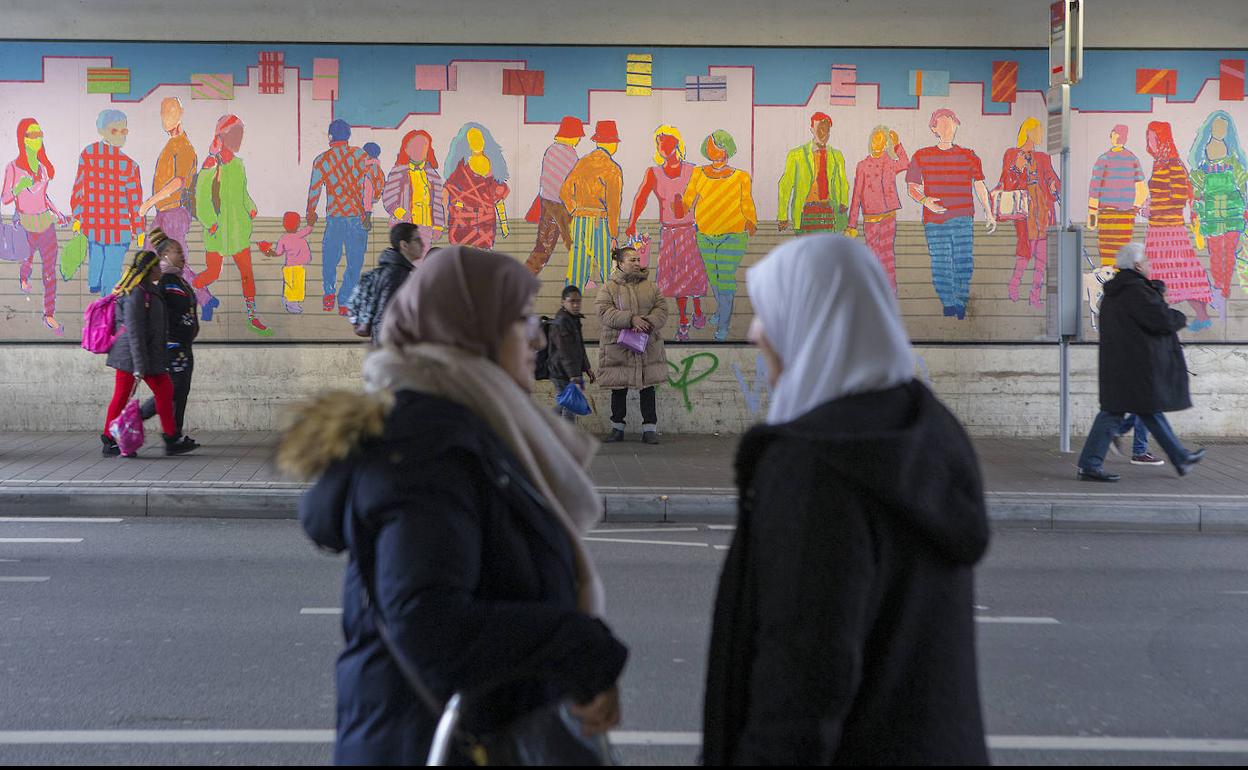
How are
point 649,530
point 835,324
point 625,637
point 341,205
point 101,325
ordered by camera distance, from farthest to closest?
point 341,205, point 101,325, point 649,530, point 625,637, point 835,324

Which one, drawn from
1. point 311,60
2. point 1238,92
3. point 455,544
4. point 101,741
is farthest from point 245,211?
point 455,544

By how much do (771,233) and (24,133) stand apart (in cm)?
791

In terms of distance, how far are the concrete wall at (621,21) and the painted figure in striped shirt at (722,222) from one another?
4.64 ft

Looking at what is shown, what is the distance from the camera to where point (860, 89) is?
537 inches

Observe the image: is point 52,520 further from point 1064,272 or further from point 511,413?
point 1064,272

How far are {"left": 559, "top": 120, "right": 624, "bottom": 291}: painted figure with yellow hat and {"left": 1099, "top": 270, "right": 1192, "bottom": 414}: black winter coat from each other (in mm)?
5091

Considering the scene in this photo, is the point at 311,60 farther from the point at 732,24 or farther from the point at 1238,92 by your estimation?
the point at 1238,92

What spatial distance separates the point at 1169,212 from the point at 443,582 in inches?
525

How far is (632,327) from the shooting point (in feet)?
42.5

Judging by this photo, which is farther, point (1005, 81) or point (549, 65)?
point (1005, 81)

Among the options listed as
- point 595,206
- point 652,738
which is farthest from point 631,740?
point 595,206

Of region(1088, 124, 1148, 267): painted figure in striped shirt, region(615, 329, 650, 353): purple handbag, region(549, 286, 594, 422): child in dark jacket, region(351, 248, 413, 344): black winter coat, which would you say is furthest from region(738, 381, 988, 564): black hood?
region(1088, 124, 1148, 267): painted figure in striped shirt

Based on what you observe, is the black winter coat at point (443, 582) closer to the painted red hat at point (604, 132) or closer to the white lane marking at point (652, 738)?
the white lane marking at point (652, 738)

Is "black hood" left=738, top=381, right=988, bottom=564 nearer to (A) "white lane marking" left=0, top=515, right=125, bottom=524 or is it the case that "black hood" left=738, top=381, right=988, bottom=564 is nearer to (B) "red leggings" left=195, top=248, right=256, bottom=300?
(A) "white lane marking" left=0, top=515, right=125, bottom=524
